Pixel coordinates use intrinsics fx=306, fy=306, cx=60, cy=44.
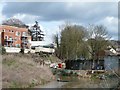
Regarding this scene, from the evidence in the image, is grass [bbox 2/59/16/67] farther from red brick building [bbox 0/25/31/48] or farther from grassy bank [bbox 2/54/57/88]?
red brick building [bbox 0/25/31/48]

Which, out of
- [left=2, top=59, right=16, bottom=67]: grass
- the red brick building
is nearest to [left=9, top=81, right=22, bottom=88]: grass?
[left=2, top=59, right=16, bottom=67]: grass

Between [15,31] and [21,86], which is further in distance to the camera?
[15,31]

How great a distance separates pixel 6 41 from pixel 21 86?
51937 millimetres

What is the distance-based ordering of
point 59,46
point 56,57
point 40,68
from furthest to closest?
1. point 56,57
2. point 59,46
3. point 40,68

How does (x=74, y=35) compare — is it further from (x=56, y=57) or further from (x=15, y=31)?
(x=15, y=31)

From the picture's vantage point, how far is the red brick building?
79938 mm

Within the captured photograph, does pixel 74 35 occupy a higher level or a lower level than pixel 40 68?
higher

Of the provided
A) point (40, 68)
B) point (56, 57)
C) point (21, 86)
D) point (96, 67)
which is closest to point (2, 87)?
point (21, 86)

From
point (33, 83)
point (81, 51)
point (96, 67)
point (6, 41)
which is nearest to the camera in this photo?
point (33, 83)

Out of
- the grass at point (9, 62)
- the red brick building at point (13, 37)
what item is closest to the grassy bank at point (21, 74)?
the grass at point (9, 62)

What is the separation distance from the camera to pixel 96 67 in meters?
55.5

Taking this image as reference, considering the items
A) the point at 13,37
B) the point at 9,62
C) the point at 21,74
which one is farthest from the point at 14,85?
the point at 13,37

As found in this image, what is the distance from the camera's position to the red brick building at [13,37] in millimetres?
79938

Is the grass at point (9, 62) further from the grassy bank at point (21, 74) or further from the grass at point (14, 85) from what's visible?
the grass at point (14, 85)
